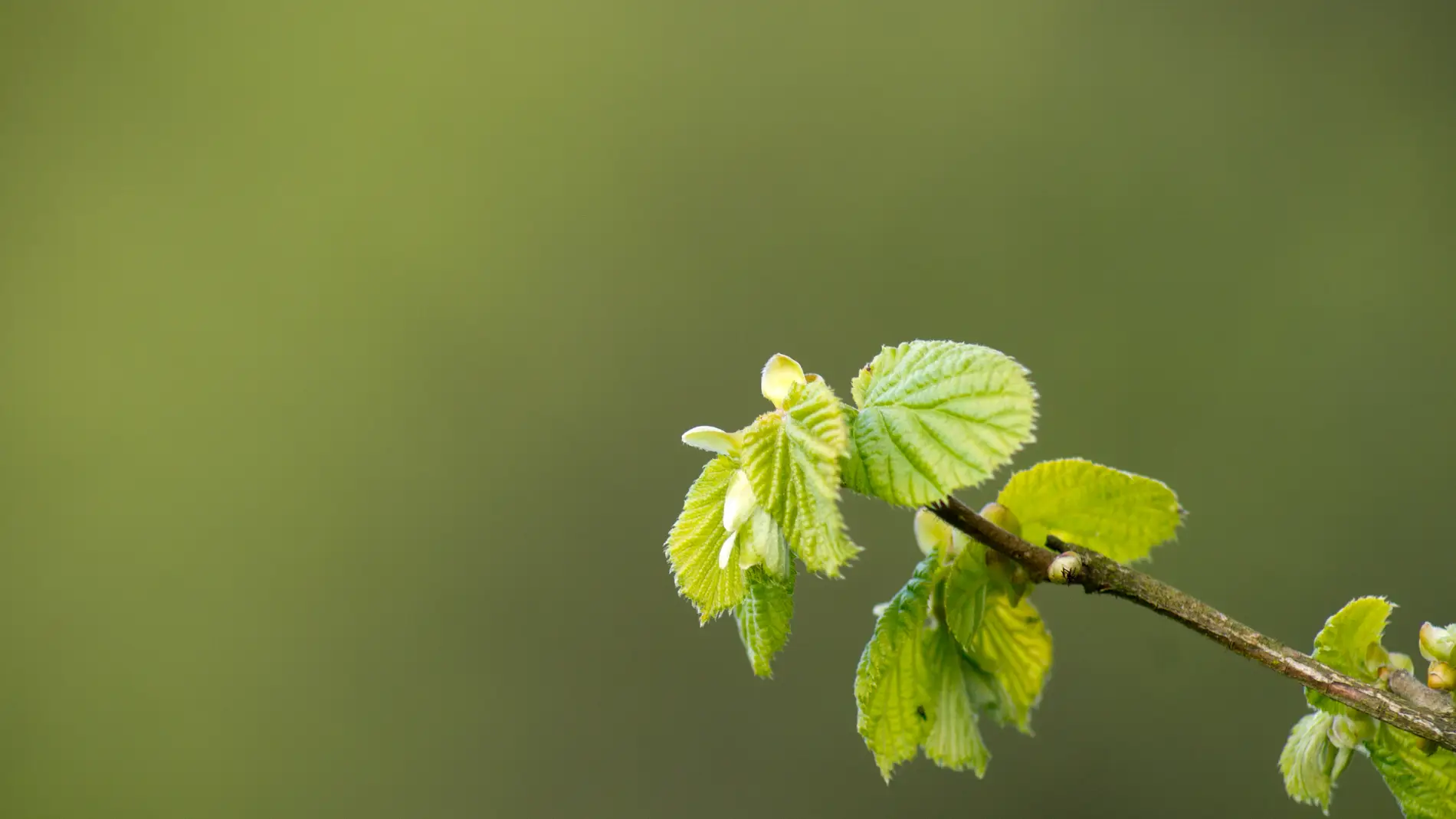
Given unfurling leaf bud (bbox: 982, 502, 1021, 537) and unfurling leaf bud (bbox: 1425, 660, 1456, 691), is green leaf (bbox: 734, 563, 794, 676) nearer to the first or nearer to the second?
unfurling leaf bud (bbox: 982, 502, 1021, 537)

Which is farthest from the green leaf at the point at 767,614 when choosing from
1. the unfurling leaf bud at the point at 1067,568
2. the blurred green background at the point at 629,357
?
the blurred green background at the point at 629,357

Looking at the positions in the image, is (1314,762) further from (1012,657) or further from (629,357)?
(629,357)

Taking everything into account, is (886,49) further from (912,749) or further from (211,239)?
(912,749)

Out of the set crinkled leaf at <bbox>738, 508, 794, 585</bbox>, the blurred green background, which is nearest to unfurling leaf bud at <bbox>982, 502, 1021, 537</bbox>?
crinkled leaf at <bbox>738, 508, 794, 585</bbox>

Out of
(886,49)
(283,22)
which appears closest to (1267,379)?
(886,49)

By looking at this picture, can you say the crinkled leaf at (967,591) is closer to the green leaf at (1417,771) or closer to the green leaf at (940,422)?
the green leaf at (940,422)

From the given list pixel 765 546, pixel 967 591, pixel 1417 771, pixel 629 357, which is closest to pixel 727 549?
pixel 765 546
